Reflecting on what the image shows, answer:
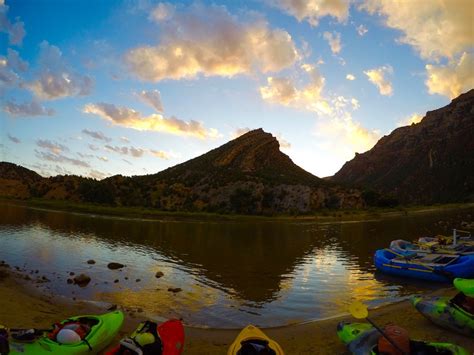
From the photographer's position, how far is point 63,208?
91.6 m

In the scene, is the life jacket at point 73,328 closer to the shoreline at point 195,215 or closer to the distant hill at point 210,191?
the shoreline at point 195,215

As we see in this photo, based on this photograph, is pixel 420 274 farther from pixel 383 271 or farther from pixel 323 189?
pixel 323 189

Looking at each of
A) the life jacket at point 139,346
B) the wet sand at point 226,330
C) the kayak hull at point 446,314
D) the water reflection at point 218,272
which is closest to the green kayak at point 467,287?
the kayak hull at point 446,314

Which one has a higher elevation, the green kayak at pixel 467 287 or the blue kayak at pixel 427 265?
the green kayak at pixel 467 287

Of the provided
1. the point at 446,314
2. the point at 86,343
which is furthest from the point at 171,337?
the point at 446,314

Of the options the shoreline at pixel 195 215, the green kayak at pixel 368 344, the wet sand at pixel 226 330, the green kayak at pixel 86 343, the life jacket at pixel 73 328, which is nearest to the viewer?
the green kayak at pixel 368 344

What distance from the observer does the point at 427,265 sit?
2400 cm

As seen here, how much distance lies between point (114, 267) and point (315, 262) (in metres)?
16.6

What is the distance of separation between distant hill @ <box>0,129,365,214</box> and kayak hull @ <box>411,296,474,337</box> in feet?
260

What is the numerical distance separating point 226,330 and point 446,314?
8.39 m

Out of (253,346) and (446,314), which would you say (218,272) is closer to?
(446,314)

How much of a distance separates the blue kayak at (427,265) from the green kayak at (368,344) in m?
13.6

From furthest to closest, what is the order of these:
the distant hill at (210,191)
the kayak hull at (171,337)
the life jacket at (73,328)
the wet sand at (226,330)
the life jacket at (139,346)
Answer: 1. the distant hill at (210,191)
2. the wet sand at (226,330)
3. the life jacket at (73,328)
4. the kayak hull at (171,337)
5. the life jacket at (139,346)

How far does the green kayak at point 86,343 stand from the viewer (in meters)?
10.4
